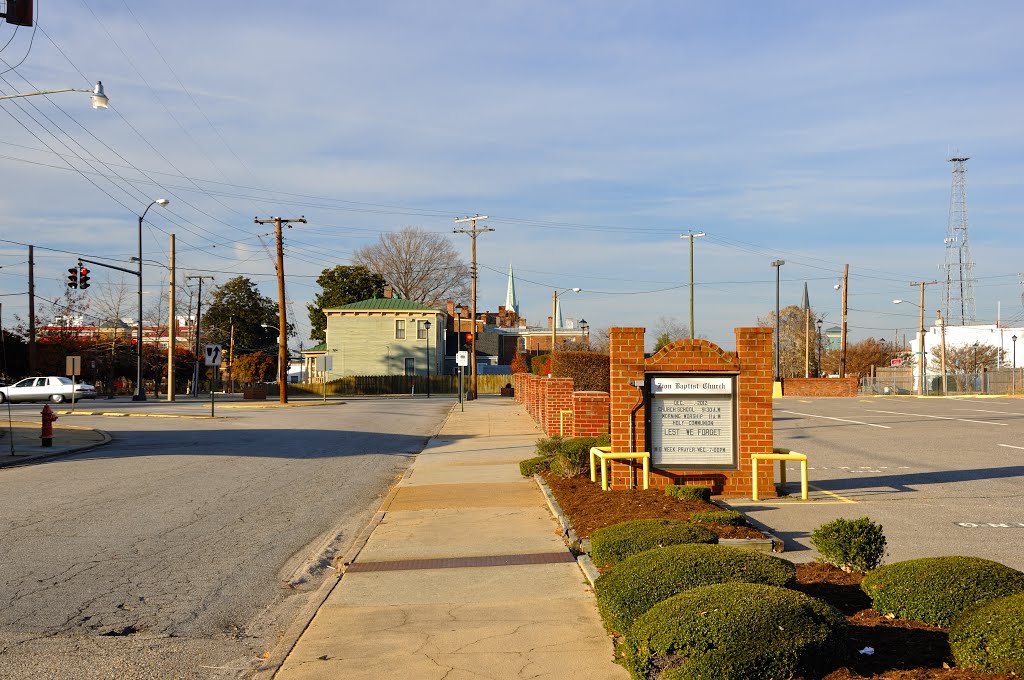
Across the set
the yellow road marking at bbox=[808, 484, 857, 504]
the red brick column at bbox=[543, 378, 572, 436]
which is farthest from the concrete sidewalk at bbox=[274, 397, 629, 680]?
the red brick column at bbox=[543, 378, 572, 436]

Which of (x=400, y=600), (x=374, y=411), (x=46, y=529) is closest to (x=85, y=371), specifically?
(x=374, y=411)

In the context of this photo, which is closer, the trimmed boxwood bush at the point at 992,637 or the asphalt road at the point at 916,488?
the trimmed boxwood bush at the point at 992,637

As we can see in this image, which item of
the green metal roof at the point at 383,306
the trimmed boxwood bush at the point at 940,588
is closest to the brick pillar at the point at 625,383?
the trimmed boxwood bush at the point at 940,588

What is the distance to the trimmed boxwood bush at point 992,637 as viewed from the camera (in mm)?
4363

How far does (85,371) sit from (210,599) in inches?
3063

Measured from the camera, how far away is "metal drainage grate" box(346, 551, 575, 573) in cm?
918

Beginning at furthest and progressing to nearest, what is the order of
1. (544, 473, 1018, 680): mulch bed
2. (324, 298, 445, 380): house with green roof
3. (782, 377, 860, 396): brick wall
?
1. (324, 298, 445, 380): house with green roof
2. (782, 377, 860, 396): brick wall
3. (544, 473, 1018, 680): mulch bed

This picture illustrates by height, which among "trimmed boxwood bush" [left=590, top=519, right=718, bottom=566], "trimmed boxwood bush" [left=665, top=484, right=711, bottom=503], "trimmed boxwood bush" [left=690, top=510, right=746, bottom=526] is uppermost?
"trimmed boxwood bush" [left=590, top=519, right=718, bottom=566]

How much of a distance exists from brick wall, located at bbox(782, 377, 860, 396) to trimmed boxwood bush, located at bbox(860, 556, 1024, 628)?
2432 inches

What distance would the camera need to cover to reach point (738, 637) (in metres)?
4.48

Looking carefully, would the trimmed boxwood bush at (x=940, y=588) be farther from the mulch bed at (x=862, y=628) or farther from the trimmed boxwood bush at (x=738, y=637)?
the trimmed boxwood bush at (x=738, y=637)

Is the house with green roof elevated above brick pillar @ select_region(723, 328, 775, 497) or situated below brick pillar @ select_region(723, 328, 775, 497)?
above

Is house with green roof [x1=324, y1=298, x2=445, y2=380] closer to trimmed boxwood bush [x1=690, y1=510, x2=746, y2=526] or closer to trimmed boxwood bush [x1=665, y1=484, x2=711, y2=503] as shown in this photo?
trimmed boxwood bush [x1=665, y1=484, x2=711, y2=503]

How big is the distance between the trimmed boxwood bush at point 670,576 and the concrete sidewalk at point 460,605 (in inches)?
15.6
